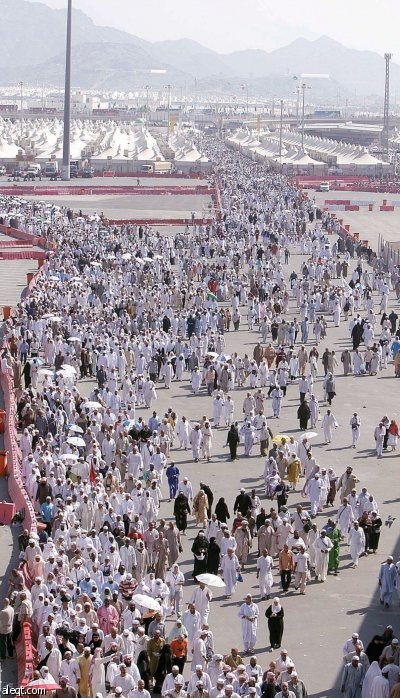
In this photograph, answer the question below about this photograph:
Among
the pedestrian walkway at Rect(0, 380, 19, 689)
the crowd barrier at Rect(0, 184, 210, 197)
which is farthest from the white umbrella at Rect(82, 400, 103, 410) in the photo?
the crowd barrier at Rect(0, 184, 210, 197)

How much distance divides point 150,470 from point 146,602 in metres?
6.41

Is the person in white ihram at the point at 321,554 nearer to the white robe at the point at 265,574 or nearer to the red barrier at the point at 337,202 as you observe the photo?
the white robe at the point at 265,574

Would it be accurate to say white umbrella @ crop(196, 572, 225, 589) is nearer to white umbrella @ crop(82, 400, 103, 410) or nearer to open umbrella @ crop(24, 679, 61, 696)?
open umbrella @ crop(24, 679, 61, 696)

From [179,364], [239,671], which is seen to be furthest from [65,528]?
[179,364]

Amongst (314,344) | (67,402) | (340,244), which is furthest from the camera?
(340,244)

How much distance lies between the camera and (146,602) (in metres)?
14.0

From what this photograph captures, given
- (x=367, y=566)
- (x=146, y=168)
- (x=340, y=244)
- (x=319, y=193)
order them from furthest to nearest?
(x=146, y=168)
(x=319, y=193)
(x=340, y=244)
(x=367, y=566)

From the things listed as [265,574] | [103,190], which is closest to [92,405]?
[265,574]

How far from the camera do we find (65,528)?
16719mm

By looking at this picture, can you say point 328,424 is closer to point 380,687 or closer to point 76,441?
point 76,441

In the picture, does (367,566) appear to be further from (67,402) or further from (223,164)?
(223,164)

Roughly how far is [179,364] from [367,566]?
11.4 m

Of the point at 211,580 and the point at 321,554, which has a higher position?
the point at 211,580

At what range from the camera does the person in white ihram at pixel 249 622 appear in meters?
14.3
